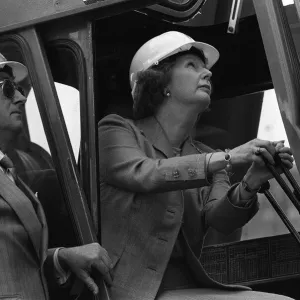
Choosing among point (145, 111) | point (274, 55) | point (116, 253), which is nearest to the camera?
point (274, 55)

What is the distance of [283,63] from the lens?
20.2 feet

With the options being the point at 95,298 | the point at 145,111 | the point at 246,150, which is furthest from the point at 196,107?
the point at 95,298

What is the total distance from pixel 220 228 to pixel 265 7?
1.17 m

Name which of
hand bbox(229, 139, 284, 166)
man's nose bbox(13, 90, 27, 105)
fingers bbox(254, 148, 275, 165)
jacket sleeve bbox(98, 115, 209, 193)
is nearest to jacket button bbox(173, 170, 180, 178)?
jacket sleeve bbox(98, 115, 209, 193)

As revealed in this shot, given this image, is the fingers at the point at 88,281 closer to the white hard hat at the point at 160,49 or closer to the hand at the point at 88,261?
the hand at the point at 88,261

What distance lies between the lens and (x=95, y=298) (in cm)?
636

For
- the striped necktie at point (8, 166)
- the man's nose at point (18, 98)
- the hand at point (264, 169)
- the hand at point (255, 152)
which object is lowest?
the hand at point (264, 169)

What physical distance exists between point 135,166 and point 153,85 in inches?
22.0

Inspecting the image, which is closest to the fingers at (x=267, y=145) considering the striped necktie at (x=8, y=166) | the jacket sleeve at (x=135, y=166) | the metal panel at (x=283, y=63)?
the metal panel at (x=283, y=63)

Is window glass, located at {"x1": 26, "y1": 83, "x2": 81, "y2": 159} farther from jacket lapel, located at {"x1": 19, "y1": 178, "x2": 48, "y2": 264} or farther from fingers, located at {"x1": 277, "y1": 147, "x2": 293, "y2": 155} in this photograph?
fingers, located at {"x1": 277, "y1": 147, "x2": 293, "y2": 155}

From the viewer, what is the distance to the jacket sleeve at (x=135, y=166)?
253 inches

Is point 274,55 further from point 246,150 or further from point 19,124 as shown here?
point 19,124

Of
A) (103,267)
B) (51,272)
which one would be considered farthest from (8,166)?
(103,267)

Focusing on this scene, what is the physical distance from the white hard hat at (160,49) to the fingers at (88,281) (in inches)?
46.0
